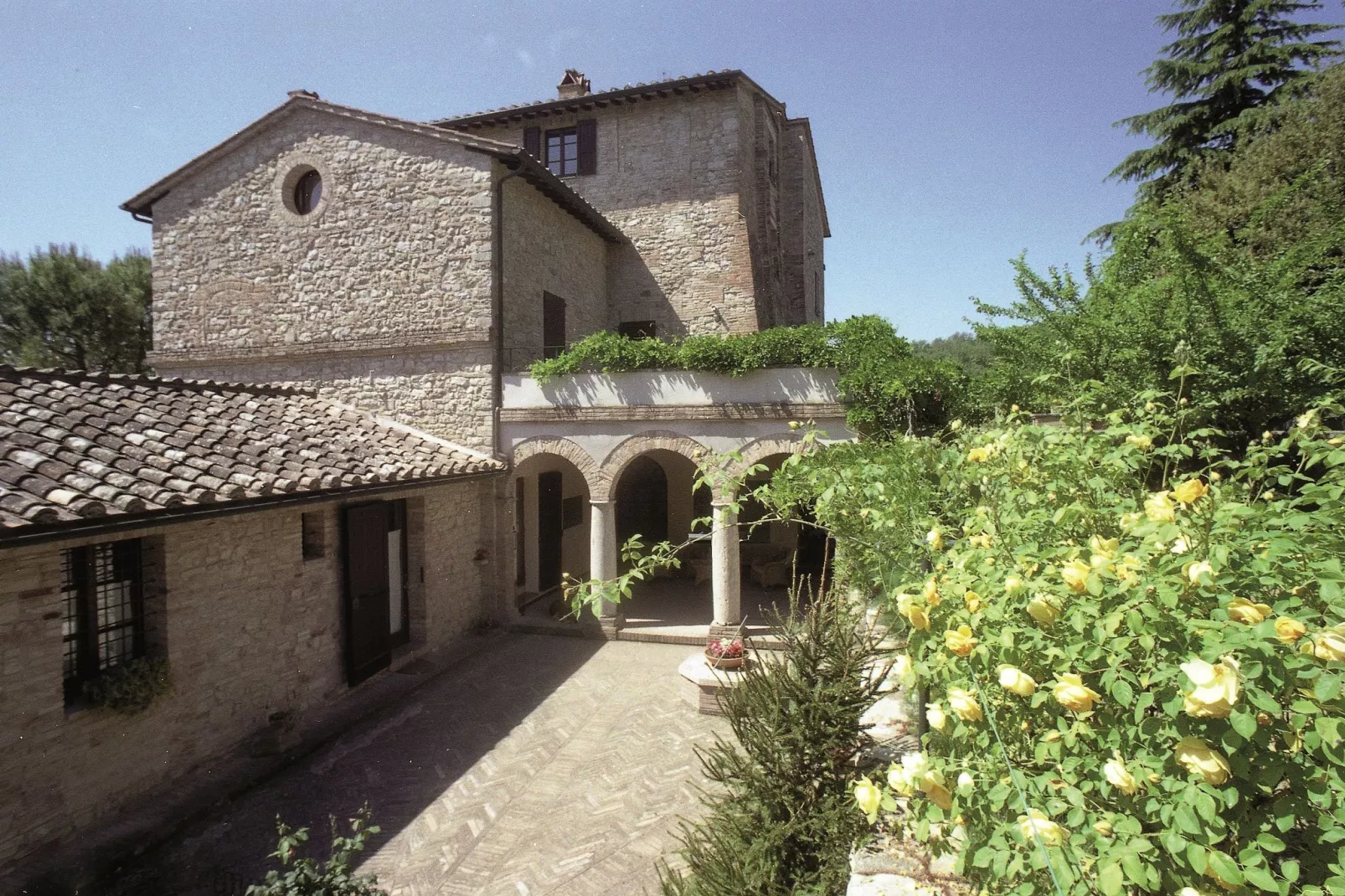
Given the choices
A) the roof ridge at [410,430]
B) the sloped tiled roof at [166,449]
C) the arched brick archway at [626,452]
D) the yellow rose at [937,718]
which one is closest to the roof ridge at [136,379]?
the sloped tiled roof at [166,449]

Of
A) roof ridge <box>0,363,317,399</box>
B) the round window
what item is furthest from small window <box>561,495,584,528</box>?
the round window

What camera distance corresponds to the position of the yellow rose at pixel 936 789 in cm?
170

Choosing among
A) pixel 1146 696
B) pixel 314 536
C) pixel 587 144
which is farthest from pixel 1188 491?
pixel 587 144

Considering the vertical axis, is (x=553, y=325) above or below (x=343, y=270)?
below

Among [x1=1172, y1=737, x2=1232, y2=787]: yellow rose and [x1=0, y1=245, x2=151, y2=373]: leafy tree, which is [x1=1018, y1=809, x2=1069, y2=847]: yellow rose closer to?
[x1=1172, y1=737, x2=1232, y2=787]: yellow rose

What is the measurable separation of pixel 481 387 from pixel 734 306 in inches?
257

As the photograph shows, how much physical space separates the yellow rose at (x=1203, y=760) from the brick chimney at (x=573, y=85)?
684 inches

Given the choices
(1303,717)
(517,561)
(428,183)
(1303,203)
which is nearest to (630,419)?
(517,561)

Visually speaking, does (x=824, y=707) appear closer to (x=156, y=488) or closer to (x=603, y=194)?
(x=156, y=488)

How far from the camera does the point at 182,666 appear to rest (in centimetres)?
605

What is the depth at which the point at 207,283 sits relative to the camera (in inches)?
471

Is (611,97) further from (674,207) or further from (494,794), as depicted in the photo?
(494,794)

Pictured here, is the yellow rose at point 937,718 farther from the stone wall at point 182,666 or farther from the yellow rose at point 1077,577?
the stone wall at point 182,666

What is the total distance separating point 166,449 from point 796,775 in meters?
6.62
